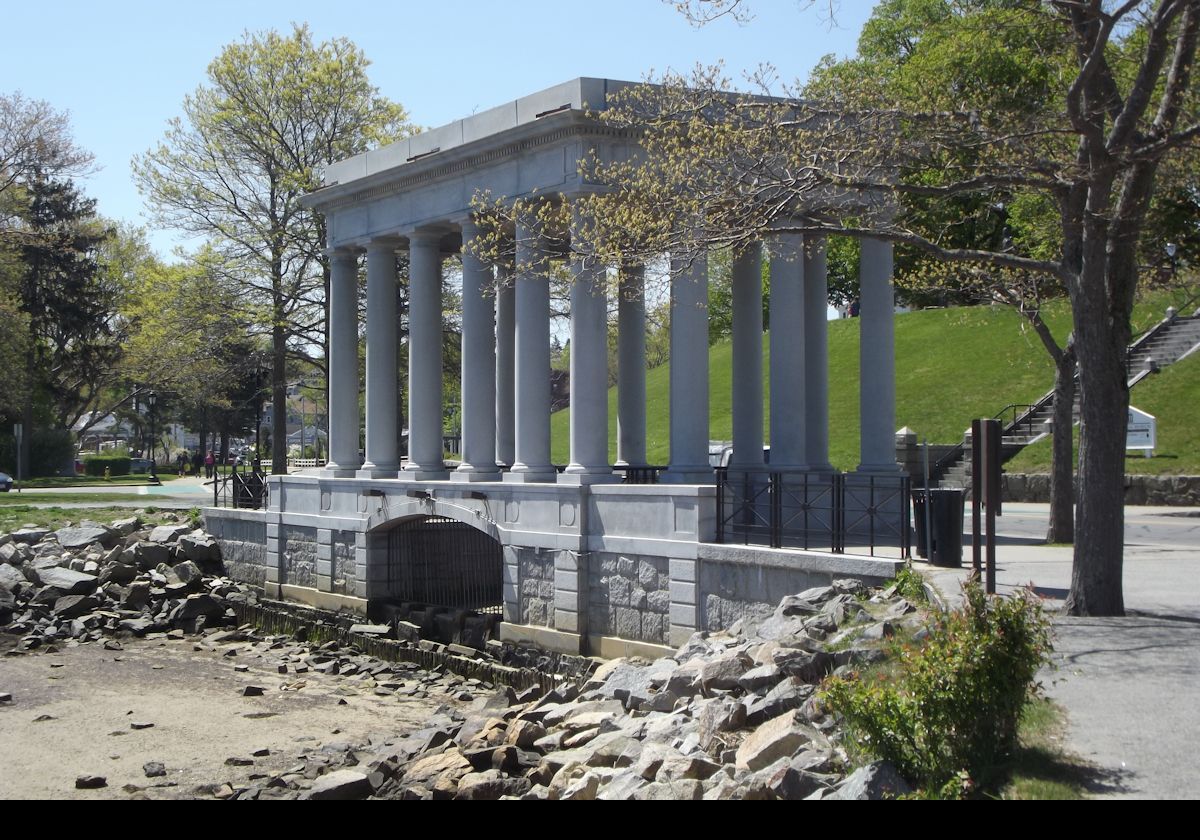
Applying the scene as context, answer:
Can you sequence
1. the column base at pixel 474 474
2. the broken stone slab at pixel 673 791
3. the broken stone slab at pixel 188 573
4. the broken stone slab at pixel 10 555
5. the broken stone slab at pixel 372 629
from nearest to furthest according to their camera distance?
the broken stone slab at pixel 673 791
the column base at pixel 474 474
the broken stone slab at pixel 372 629
the broken stone slab at pixel 188 573
the broken stone slab at pixel 10 555

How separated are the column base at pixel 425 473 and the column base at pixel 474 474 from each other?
69.7 inches

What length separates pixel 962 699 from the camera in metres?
8.66

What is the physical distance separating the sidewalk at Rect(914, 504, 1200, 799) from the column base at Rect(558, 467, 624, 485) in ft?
20.3

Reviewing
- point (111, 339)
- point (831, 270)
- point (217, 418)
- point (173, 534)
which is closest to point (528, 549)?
point (173, 534)

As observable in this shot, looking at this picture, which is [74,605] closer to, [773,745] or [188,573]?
[188,573]

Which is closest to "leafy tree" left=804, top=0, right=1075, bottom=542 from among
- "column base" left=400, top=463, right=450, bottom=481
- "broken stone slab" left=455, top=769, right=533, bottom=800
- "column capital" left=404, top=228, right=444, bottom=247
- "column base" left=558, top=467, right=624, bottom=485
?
"column base" left=558, top=467, right=624, bottom=485

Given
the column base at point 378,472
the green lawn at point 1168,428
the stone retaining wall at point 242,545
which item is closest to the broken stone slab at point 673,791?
the column base at point 378,472

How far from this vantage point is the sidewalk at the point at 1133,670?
27.8ft

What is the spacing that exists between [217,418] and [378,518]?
52.4 m

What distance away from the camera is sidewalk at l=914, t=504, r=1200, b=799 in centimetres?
848

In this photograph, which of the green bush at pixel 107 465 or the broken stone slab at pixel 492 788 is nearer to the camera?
the broken stone slab at pixel 492 788

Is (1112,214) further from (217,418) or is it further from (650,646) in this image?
(217,418)

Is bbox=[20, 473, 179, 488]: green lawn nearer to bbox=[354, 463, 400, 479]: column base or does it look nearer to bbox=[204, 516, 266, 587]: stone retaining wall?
bbox=[204, 516, 266, 587]: stone retaining wall

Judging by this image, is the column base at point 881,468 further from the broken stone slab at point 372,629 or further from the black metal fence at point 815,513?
the broken stone slab at point 372,629
